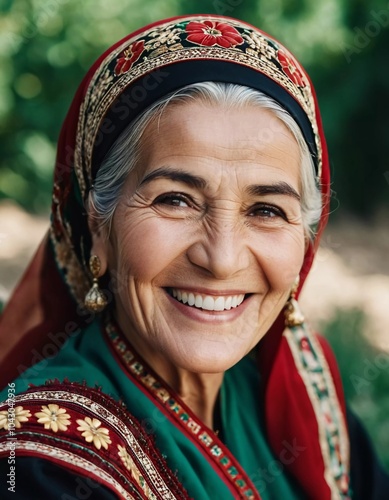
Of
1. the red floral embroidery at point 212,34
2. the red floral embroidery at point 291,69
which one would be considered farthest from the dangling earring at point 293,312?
the red floral embroidery at point 212,34

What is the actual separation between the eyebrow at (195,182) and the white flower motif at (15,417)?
709mm

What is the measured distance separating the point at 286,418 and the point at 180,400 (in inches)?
19.7

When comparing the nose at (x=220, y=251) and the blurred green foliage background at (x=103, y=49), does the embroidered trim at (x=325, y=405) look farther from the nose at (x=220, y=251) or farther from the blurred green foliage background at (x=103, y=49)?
the blurred green foliage background at (x=103, y=49)

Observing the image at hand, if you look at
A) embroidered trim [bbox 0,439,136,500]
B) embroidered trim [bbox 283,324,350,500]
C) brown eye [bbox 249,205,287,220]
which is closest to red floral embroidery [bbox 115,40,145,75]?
brown eye [bbox 249,205,287,220]

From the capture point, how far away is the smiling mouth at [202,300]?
2.00m

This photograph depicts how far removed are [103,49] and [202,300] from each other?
388 cm

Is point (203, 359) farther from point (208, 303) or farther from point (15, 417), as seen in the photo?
point (15, 417)

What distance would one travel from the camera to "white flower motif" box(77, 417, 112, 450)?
5.91ft

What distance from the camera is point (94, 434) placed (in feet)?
5.98

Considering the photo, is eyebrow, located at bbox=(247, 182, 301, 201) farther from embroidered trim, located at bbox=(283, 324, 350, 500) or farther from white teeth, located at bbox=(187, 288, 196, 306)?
embroidered trim, located at bbox=(283, 324, 350, 500)

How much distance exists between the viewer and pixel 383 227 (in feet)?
21.8

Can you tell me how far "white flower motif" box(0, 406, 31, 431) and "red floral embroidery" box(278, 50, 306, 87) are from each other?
1.25 metres

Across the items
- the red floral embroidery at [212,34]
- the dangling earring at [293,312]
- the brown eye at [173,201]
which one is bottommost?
the dangling earring at [293,312]

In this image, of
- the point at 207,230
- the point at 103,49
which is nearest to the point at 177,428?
the point at 207,230
